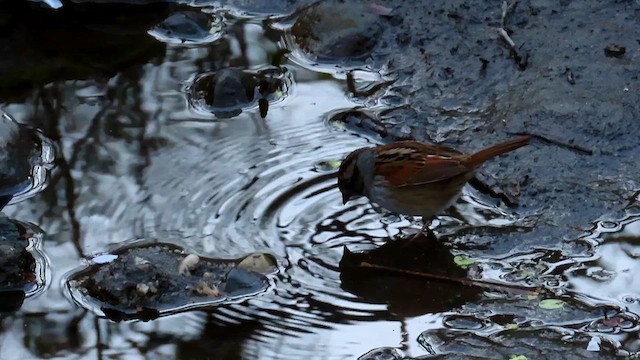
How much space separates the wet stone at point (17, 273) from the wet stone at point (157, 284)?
0.19 metres

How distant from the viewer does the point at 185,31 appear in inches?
340

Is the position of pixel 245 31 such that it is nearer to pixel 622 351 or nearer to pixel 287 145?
pixel 287 145

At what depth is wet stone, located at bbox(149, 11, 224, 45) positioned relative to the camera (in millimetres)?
8594

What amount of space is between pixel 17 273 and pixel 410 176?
2.10 m

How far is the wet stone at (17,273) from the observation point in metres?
5.75

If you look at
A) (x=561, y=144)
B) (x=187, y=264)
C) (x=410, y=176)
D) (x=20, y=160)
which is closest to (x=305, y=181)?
(x=410, y=176)

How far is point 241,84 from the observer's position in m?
7.70

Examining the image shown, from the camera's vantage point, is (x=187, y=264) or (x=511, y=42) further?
(x=511, y=42)

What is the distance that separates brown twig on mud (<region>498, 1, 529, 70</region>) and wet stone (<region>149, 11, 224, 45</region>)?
2125 millimetres

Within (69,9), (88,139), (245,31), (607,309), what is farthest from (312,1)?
(607,309)

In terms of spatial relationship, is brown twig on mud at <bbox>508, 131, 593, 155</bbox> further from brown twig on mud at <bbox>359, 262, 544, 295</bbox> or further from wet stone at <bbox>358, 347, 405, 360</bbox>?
wet stone at <bbox>358, 347, 405, 360</bbox>

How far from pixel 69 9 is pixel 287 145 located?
286 cm

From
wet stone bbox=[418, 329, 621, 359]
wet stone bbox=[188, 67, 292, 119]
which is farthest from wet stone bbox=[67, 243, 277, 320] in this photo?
wet stone bbox=[188, 67, 292, 119]

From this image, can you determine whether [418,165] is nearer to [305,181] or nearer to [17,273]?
[305,181]
